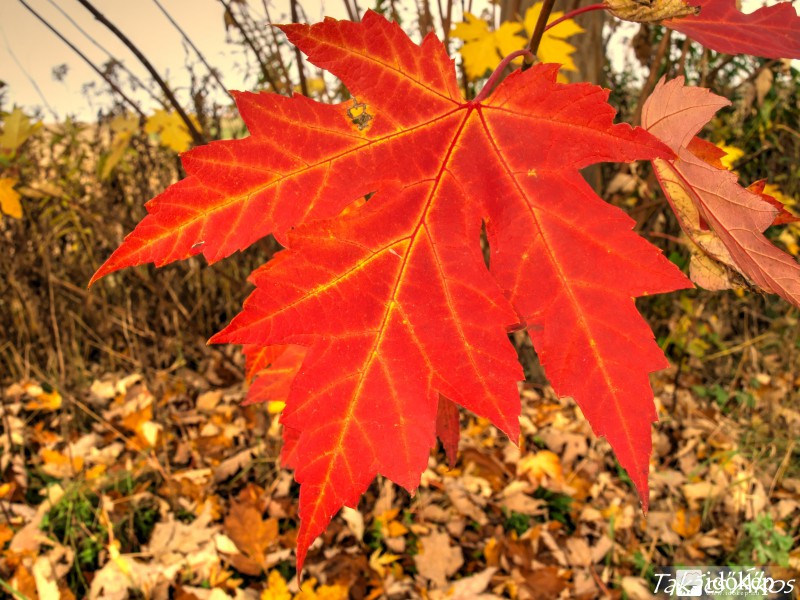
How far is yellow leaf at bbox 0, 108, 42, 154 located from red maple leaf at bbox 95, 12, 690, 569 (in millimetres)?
1964

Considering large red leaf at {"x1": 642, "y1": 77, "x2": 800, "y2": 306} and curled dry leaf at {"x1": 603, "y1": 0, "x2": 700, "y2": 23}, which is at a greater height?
curled dry leaf at {"x1": 603, "y1": 0, "x2": 700, "y2": 23}

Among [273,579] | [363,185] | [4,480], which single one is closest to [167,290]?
[4,480]

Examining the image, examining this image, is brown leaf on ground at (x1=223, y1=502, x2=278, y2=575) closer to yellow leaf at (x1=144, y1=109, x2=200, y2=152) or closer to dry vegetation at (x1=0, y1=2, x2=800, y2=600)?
dry vegetation at (x1=0, y1=2, x2=800, y2=600)

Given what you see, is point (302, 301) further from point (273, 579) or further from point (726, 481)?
point (726, 481)

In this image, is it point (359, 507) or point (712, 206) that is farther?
point (359, 507)

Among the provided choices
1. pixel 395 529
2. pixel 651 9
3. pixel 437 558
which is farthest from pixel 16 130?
pixel 651 9

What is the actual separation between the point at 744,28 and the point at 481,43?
1144 mm

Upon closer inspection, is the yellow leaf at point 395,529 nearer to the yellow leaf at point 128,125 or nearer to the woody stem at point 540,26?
the woody stem at point 540,26

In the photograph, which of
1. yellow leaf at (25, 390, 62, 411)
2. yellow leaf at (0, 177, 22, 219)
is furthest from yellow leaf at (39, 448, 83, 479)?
yellow leaf at (0, 177, 22, 219)

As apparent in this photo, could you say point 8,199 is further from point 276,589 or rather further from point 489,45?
point 489,45

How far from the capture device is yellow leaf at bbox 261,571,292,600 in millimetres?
1645

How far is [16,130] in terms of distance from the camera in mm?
2078

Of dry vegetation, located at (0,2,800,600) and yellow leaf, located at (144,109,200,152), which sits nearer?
dry vegetation, located at (0,2,800,600)

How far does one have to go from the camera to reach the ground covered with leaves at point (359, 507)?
71.7 inches
